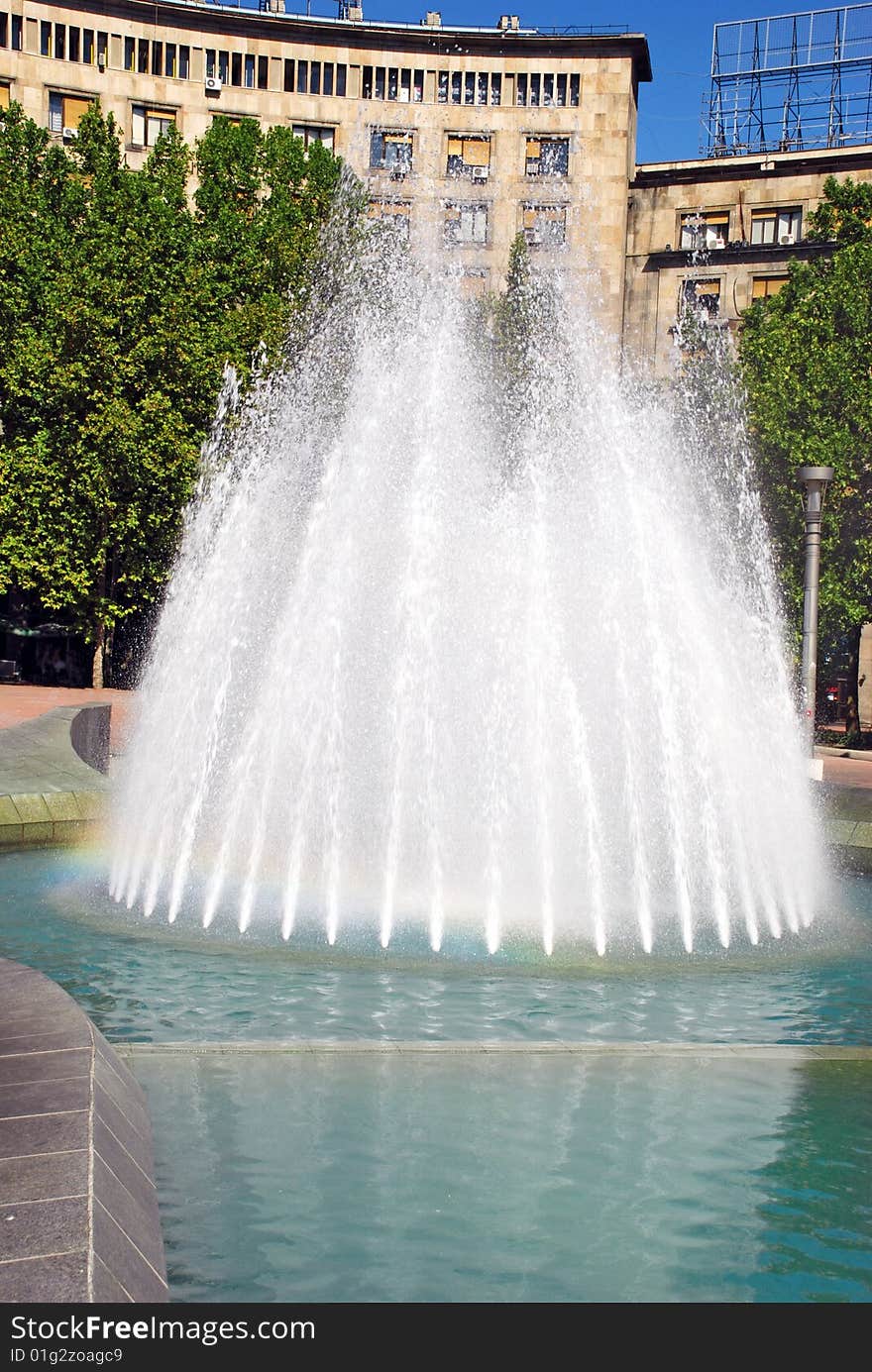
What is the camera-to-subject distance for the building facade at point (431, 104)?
51.4 metres

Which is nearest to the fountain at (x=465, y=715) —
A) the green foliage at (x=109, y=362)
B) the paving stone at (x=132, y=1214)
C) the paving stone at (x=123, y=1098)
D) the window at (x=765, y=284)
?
the paving stone at (x=123, y=1098)

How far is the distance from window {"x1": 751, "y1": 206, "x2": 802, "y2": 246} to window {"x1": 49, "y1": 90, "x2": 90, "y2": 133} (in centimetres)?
2449

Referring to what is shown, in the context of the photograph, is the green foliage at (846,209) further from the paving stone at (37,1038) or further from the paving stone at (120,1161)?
the paving stone at (120,1161)

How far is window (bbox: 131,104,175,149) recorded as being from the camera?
51.6m

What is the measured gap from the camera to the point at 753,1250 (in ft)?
16.3

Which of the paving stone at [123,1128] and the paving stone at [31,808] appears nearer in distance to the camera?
the paving stone at [123,1128]

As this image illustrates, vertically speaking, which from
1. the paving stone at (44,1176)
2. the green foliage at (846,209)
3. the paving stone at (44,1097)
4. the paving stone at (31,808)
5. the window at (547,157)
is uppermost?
the window at (547,157)

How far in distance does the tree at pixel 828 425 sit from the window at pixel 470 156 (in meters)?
25.5

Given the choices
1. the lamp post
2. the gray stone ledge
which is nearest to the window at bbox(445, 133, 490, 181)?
Answer: the lamp post

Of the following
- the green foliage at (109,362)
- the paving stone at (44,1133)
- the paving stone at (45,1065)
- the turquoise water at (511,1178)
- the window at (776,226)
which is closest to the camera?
the paving stone at (44,1133)

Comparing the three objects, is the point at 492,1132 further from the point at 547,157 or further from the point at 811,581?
the point at 547,157

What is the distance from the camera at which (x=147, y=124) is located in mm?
51781
